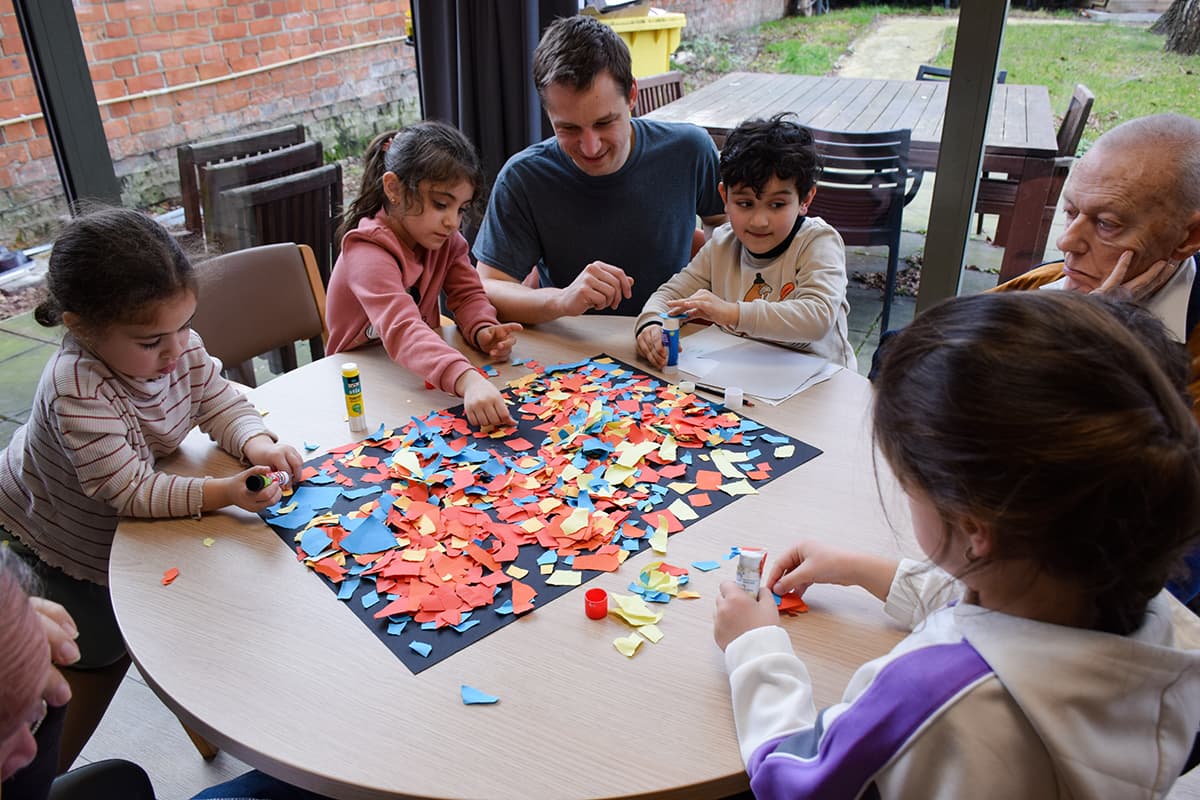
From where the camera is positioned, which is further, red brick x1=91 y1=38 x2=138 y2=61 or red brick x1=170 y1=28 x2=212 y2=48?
red brick x1=170 y1=28 x2=212 y2=48

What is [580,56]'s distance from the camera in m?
2.00

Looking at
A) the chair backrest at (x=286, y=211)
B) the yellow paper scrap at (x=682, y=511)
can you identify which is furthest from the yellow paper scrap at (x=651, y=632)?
the chair backrest at (x=286, y=211)

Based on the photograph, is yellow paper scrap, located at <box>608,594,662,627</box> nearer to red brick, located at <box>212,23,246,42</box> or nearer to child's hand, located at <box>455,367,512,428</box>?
child's hand, located at <box>455,367,512,428</box>

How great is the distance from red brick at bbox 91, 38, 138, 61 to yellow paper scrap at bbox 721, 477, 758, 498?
239 centimetres

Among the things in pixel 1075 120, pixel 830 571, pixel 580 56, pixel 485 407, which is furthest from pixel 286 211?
pixel 1075 120

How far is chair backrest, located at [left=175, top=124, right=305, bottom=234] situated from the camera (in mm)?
3027

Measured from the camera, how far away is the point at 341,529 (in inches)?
→ 50.4

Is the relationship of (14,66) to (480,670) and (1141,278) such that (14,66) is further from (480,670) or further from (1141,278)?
(1141,278)

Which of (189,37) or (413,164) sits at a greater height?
(189,37)

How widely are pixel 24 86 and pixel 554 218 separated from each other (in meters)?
1.60

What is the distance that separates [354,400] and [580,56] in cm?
102

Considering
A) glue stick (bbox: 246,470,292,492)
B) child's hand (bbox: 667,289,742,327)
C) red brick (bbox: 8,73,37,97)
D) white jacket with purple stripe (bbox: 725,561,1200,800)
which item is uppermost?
red brick (bbox: 8,73,37,97)

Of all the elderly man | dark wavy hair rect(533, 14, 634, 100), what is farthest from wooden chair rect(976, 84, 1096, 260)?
dark wavy hair rect(533, 14, 634, 100)

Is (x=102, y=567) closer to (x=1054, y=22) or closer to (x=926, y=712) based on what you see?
(x=926, y=712)
